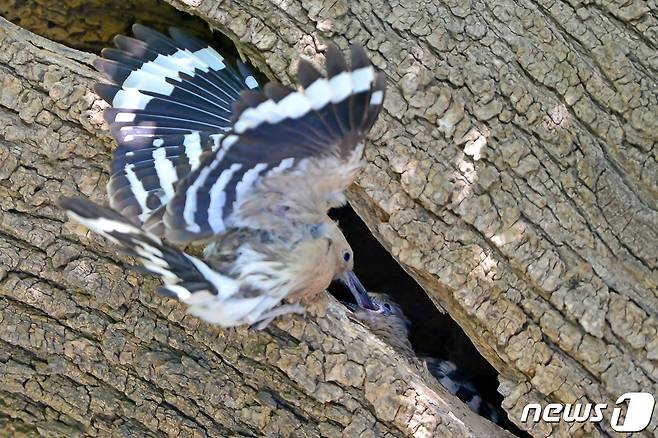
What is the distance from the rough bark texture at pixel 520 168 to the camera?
2426 millimetres

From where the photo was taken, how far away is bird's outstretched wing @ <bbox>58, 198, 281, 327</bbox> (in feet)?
6.98

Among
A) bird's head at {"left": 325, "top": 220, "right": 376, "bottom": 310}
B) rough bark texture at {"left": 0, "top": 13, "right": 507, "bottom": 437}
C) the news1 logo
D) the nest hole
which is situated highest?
the nest hole

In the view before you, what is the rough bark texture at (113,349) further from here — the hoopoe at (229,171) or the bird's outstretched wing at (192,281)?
the bird's outstretched wing at (192,281)

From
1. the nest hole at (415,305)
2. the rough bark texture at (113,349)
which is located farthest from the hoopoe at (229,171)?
the nest hole at (415,305)

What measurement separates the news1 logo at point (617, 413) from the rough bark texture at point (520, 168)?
0.02 metres

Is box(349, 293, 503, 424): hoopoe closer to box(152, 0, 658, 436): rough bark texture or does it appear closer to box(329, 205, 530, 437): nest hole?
box(329, 205, 530, 437): nest hole

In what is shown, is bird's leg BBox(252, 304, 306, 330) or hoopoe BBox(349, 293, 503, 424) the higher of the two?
hoopoe BBox(349, 293, 503, 424)

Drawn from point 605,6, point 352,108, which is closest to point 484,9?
point 605,6

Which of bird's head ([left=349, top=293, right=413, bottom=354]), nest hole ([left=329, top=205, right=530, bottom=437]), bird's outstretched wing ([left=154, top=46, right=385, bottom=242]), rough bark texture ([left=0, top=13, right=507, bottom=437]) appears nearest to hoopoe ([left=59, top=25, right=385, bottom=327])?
bird's outstretched wing ([left=154, top=46, right=385, bottom=242])

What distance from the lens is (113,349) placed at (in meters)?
2.45

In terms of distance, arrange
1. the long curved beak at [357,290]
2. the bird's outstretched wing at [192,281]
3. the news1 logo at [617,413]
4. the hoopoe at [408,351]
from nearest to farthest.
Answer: the bird's outstretched wing at [192,281] → the news1 logo at [617,413] → the long curved beak at [357,290] → the hoopoe at [408,351]

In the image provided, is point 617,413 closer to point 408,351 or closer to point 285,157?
point 408,351

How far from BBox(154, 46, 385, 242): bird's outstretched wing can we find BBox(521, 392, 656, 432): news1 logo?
79 cm

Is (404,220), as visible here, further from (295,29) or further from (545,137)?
(295,29)
